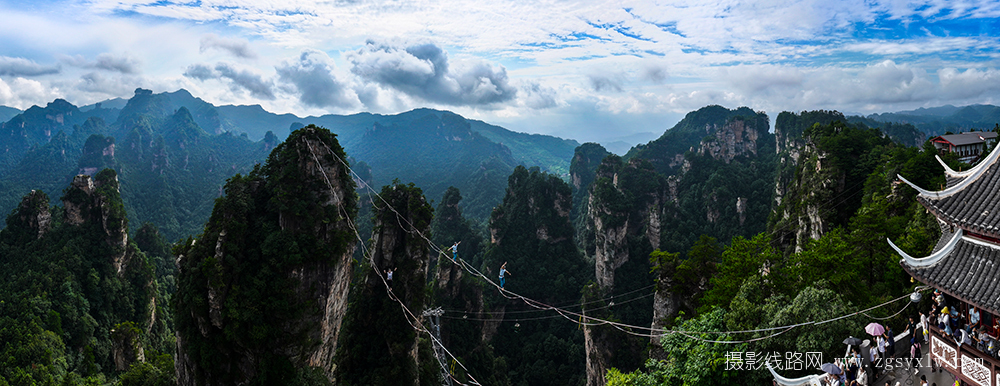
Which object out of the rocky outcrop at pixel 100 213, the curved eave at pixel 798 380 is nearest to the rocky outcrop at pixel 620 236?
the curved eave at pixel 798 380

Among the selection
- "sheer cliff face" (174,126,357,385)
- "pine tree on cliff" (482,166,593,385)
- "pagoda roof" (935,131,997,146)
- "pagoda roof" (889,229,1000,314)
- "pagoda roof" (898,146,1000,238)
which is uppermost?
"pagoda roof" (935,131,997,146)

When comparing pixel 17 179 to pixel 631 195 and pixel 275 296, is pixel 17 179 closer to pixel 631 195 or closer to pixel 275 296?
pixel 275 296

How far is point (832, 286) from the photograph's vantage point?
2319 cm

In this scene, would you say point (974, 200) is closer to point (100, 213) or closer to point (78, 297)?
point (78, 297)

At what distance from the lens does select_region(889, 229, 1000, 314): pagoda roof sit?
11258 millimetres

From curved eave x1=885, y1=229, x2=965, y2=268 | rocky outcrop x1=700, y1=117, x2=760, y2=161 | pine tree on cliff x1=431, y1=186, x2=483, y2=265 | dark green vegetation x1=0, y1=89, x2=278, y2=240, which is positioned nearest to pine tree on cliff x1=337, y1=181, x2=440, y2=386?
curved eave x1=885, y1=229, x2=965, y2=268

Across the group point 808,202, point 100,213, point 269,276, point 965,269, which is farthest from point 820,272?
point 100,213

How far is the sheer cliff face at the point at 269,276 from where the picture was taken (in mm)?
30453

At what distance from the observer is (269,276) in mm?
31625

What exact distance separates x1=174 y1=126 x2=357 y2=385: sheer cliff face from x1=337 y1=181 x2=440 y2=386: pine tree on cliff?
4314mm

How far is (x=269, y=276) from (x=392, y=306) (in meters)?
11.4

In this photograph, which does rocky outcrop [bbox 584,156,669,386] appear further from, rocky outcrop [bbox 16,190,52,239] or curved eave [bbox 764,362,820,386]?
rocky outcrop [bbox 16,190,52,239]

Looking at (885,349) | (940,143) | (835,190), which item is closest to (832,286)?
(885,349)

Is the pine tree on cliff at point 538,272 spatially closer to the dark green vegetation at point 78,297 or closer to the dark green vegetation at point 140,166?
the dark green vegetation at point 78,297
